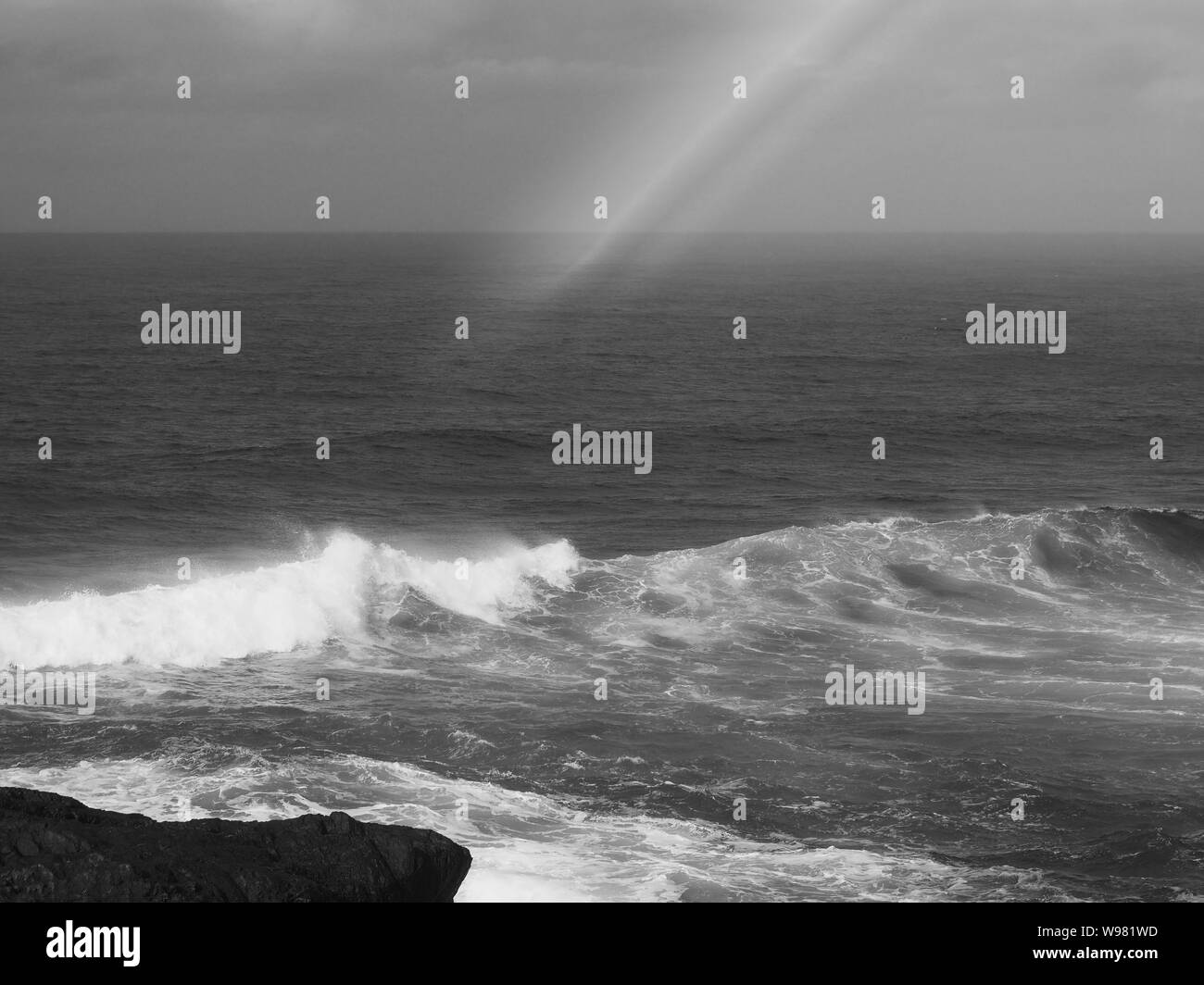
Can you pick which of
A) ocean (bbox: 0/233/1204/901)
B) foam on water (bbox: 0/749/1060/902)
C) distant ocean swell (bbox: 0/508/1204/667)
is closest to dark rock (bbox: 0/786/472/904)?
foam on water (bbox: 0/749/1060/902)

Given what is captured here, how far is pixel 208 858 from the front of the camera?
16531 mm

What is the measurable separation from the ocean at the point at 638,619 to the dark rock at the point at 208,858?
4422 mm

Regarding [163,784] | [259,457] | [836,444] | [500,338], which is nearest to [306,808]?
[163,784]

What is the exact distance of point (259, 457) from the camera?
203 feet

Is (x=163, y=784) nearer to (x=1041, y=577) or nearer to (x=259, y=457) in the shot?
(x=1041, y=577)

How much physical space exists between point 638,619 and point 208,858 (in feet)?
75.7

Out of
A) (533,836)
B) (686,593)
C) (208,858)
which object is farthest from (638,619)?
(208,858)

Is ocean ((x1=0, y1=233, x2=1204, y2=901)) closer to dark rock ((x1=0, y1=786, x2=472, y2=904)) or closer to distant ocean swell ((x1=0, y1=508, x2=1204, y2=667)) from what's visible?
distant ocean swell ((x1=0, y1=508, x2=1204, y2=667))

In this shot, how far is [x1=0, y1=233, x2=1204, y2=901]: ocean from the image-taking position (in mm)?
24797

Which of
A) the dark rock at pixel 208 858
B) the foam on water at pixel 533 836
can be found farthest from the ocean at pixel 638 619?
the dark rock at pixel 208 858

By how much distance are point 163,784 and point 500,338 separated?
86.8 metres

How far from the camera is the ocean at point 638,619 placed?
24.8 metres

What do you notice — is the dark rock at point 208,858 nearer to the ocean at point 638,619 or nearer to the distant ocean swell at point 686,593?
the ocean at point 638,619

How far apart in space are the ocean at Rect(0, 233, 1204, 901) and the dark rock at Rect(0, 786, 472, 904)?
4.42 metres
